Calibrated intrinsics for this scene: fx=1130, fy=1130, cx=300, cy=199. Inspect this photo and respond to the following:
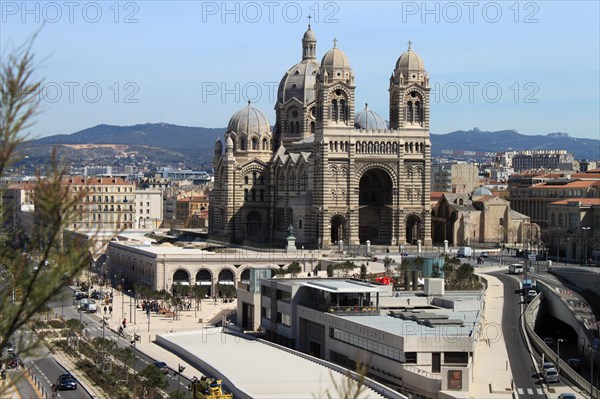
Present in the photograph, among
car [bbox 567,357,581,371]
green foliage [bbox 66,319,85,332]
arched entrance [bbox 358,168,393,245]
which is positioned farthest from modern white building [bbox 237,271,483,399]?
arched entrance [bbox 358,168,393,245]

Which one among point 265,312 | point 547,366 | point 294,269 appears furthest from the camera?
point 294,269

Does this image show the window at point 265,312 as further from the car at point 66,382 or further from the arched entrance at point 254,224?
the arched entrance at point 254,224

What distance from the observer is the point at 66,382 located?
1834 inches

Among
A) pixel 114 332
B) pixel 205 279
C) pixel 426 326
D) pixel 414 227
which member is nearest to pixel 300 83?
pixel 414 227

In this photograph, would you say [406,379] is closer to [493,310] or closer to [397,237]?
[493,310]

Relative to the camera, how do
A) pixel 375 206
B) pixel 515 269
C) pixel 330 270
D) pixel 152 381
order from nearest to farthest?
1. pixel 152 381
2. pixel 330 270
3. pixel 515 269
4. pixel 375 206

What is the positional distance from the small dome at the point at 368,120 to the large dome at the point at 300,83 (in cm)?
471

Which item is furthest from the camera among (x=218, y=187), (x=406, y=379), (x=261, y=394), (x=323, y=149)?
(x=218, y=187)

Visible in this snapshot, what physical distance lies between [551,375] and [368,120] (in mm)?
62313

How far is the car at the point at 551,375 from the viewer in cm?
4588

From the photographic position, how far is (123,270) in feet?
317

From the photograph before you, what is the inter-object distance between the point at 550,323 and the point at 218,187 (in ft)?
141

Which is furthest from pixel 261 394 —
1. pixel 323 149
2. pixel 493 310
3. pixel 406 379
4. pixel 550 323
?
pixel 323 149

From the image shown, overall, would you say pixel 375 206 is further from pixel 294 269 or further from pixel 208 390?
pixel 208 390
